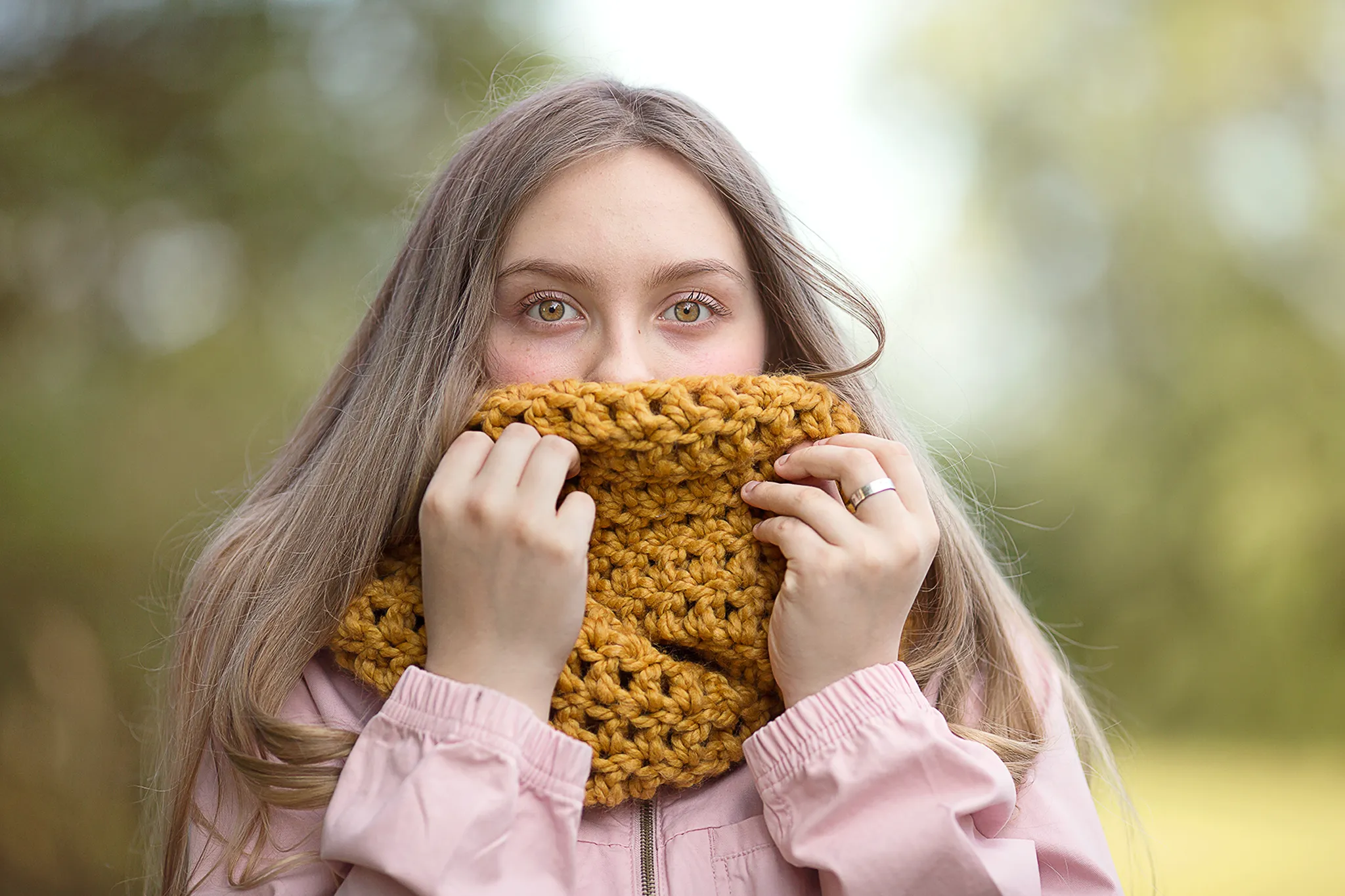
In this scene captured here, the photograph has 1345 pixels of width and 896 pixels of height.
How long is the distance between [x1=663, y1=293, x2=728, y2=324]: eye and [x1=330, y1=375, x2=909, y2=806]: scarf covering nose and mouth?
0.14 meters

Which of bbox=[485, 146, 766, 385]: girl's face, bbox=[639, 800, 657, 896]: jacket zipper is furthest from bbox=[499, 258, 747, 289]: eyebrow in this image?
bbox=[639, 800, 657, 896]: jacket zipper

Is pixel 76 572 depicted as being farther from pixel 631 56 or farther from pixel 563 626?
pixel 563 626

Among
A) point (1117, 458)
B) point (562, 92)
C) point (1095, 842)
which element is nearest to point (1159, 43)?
point (1117, 458)

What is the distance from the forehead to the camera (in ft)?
3.48

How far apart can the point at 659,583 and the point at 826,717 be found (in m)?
0.22

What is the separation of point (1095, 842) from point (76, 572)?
2.49m

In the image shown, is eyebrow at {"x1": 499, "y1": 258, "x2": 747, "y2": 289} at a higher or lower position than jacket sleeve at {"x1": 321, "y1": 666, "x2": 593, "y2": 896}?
higher

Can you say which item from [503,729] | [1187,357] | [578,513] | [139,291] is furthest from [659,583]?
[1187,357]

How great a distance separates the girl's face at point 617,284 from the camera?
1057 millimetres

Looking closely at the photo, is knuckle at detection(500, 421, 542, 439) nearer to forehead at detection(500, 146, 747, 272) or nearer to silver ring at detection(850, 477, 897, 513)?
forehead at detection(500, 146, 747, 272)

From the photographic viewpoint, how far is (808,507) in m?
0.99

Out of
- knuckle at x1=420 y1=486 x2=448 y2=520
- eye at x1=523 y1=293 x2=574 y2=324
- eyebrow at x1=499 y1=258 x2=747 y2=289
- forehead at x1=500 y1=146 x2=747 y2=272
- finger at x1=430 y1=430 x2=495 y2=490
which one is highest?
forehead at x1=500 y1=146 x2=747 y2=272

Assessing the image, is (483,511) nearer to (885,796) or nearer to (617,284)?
(617,284)

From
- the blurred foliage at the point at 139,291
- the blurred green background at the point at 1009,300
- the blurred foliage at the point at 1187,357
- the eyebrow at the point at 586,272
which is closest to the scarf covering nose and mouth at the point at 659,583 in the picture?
the eyebrow at the point at 586,272
